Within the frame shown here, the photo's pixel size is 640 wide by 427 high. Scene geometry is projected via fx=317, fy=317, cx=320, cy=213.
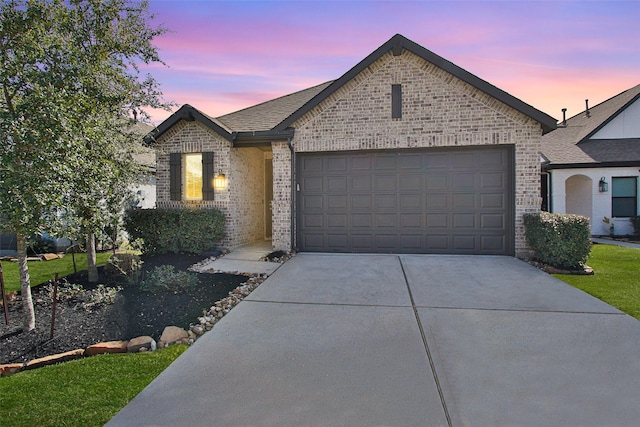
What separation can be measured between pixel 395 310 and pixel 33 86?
498cm

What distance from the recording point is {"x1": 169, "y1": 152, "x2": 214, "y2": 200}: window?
921 centimetres

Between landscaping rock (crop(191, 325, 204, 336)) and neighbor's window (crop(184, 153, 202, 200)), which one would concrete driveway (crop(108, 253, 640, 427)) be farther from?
neighbor's window (crop(184, 153, 202, 200))

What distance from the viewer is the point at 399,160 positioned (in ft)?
26.7

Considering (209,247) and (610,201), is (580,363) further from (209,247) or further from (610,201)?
(610,201)

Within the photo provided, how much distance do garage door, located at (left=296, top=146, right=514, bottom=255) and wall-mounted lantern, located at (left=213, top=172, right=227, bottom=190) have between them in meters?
2.18

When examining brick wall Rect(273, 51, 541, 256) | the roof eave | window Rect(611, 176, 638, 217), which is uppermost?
the roof eave

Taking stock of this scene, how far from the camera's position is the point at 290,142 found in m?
8.29

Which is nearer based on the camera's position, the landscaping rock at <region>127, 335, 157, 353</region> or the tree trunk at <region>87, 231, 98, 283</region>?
the landscaping rock at <region>127, 335, 157, 353</region>

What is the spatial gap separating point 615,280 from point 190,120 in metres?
10.5

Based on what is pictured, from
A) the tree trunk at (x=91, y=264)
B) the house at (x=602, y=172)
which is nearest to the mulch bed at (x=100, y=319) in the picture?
the tree trunk at (x=91, y=264)

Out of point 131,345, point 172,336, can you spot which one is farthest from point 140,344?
point 172,336

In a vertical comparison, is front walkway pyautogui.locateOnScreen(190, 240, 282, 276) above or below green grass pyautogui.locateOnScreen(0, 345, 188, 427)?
above

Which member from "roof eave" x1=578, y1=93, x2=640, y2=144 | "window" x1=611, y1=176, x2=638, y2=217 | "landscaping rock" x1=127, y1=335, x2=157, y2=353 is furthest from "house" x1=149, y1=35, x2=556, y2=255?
"roof eave" x1=578, y1=93, x2=640, y2=144

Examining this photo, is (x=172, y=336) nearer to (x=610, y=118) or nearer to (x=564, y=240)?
(x=564, y=240)
